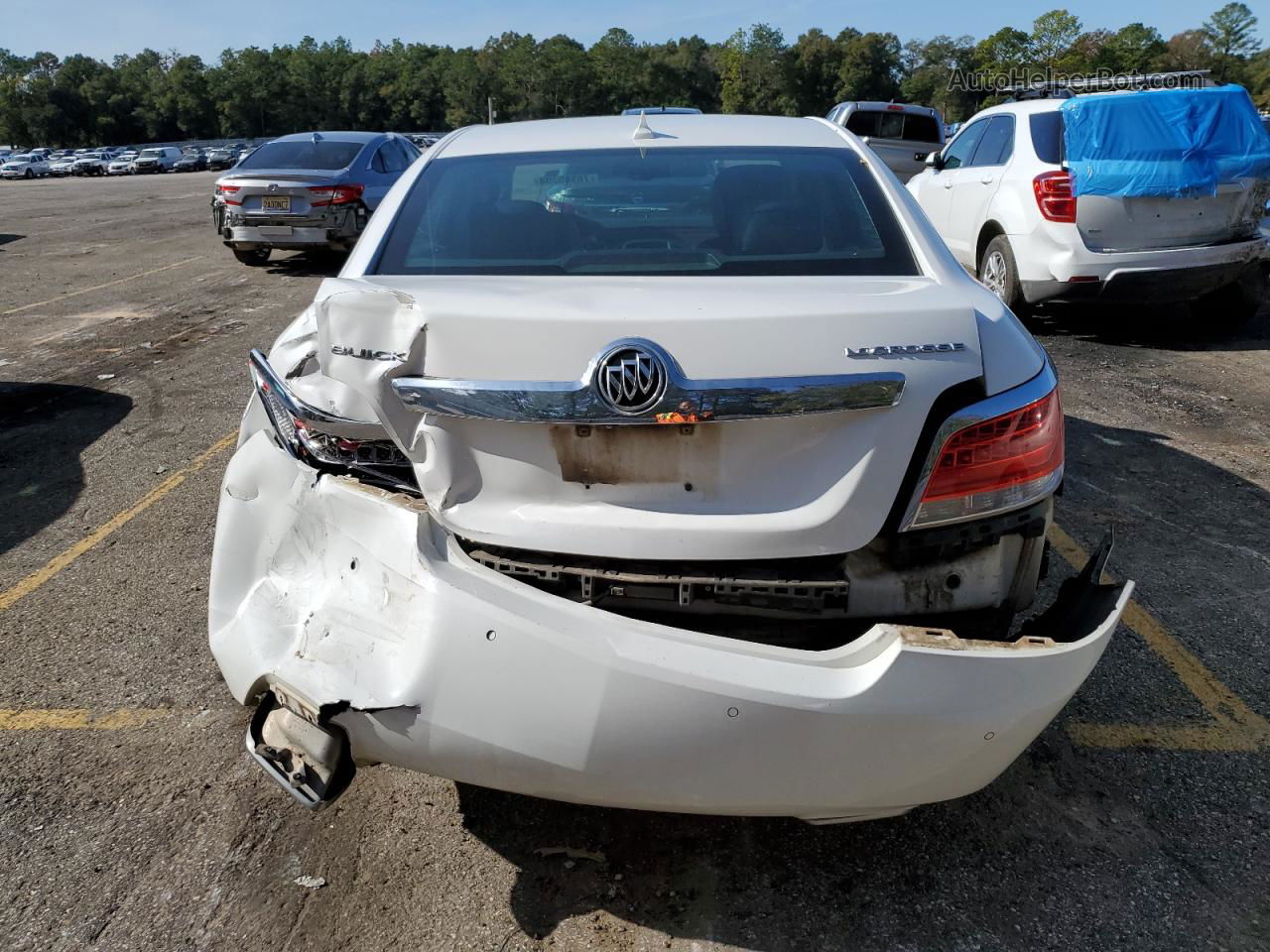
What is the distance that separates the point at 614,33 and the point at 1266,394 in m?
152

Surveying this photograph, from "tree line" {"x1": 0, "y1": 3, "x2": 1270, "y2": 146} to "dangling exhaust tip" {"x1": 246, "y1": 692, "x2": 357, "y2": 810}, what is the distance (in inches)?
3833

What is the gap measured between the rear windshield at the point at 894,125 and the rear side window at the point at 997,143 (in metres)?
8.33

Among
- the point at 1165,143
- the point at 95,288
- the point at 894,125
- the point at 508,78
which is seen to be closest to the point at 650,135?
the point at 1165,143

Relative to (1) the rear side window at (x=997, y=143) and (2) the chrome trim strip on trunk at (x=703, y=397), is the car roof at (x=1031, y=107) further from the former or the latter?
(2) the chrome trim strip on trunk at (x=703, y=397)

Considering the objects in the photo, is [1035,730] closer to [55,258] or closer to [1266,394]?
[1266,394]

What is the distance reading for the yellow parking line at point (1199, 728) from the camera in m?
2.88

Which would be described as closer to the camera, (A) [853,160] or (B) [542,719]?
(B) [542,719]

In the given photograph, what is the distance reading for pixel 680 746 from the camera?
1.86 meters

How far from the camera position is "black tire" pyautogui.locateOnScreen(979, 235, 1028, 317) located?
26.0ft

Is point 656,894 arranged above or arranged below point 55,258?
above

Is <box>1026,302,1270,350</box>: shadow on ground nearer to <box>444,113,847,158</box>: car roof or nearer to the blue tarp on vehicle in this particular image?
the blue tarp on vehicle

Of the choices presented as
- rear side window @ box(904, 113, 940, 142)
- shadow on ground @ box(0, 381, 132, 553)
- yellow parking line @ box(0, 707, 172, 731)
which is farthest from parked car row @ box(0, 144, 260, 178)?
yellow parking line @ box(0, 707, 172, 731)

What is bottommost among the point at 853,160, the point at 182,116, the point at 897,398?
the point at 182,116

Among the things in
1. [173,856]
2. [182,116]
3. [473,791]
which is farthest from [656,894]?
[182,116]
